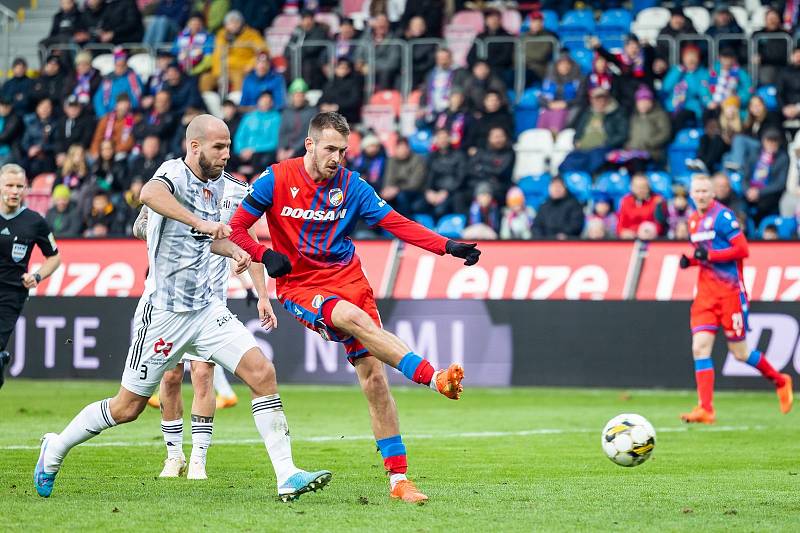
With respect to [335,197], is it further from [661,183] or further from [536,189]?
[536,189]

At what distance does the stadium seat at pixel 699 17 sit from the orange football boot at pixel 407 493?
17451 millimetres

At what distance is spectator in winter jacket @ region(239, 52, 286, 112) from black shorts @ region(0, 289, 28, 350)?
491 inches

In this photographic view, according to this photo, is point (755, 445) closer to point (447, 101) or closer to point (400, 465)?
point (400, 465)

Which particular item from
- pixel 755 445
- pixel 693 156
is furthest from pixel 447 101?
pixel 755 445

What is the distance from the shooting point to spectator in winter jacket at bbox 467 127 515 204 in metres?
21.2

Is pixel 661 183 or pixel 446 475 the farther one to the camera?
pixel 661 183

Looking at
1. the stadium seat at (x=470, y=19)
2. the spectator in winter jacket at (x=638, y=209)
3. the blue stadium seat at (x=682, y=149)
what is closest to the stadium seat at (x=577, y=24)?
the stadium seat at (x=470, y=19)

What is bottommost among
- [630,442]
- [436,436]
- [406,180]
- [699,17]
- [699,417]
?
[699,417]

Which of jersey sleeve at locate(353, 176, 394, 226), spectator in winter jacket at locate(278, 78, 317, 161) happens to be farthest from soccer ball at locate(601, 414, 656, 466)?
spectator in winter jacket at locate(278, 78, 317, 161)

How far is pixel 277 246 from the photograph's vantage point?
8.34 m

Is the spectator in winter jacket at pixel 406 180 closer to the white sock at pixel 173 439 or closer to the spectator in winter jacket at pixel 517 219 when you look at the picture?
the spectator in winter jacket at pixel 517 219

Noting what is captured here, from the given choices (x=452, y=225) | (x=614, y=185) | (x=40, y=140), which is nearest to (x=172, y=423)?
(x=452, y=225)

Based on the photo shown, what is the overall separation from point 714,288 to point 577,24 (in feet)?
35.6

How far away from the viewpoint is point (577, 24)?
24.1 m
